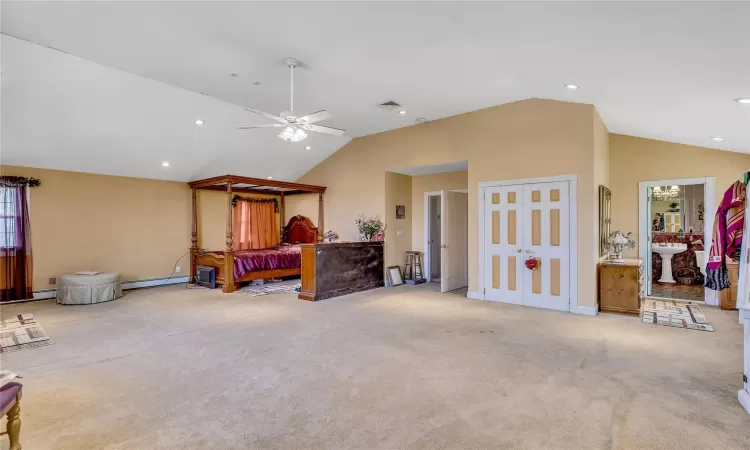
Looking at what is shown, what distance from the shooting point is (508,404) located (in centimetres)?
258

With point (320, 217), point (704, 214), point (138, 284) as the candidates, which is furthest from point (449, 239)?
point (138, 284)

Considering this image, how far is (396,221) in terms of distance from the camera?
25.9 feet

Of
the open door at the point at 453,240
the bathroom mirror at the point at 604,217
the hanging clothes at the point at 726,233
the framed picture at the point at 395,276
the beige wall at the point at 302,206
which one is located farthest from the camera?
the beige wall at the point at 302,206

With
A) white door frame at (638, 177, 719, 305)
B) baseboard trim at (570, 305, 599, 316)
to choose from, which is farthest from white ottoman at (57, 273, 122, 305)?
white door frame at (638, 177, 719, 305)

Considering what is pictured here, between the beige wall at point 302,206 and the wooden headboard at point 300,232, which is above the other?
the beige wall at point 302,206

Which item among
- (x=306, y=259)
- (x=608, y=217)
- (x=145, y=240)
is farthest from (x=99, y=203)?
(x=608, y=217)

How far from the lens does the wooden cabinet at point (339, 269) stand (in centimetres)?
630

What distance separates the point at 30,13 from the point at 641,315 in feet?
24.7

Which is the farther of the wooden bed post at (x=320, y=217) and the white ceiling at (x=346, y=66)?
the wooden bed post at (x=320, y=217)

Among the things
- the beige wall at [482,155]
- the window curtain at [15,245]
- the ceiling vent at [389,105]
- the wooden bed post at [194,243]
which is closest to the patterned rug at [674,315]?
the beige wall at [482,155]

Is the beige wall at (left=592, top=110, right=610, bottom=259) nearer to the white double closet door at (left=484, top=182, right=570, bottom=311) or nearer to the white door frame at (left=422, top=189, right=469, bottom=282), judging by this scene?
the white double closet door at (left=484, top=182, right=570, bottom=311)

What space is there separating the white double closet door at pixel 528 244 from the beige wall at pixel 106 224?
652 centimetres

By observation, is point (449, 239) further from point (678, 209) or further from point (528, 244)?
point (678, 209)

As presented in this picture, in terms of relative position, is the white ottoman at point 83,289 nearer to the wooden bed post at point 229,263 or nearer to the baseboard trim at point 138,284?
the baseboard trim at point 138,284
